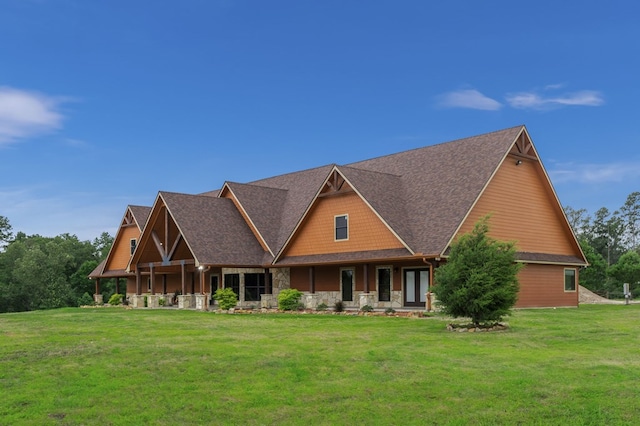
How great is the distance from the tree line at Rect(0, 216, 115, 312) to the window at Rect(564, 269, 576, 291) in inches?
1741

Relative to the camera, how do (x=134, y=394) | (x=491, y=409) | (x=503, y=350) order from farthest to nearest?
(x=503, y=350), (x=134, y=394), (x=491, y=409)

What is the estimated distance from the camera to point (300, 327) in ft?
70.4

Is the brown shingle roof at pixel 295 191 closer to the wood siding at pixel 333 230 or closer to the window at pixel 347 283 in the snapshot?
the wood siding at pixel 333 230

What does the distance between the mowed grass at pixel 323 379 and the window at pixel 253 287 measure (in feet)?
60.1

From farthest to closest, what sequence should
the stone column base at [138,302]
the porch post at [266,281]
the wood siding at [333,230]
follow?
the stone column base at [138,302] → the porch post at [266,281] → the wood siding at [333,230]

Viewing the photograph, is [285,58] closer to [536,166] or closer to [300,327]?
[536,166]

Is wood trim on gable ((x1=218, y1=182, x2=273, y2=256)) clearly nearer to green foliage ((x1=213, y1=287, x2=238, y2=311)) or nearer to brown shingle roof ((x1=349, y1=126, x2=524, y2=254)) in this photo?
green foliage ((x1=213, y1=287, x2=238, y2=311))

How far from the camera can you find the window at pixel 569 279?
117ft

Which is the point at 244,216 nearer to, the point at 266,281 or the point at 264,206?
the point at 264,206

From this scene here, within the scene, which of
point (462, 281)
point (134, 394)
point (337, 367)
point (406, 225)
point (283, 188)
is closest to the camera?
point (134, 394)

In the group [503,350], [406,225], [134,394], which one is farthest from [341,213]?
[134,394]

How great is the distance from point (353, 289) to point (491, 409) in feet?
75.0

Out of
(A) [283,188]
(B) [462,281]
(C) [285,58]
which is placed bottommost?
(B) [462,281]

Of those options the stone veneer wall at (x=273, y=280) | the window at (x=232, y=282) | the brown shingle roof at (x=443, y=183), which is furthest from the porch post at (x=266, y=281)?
the brown shingle roof at (x=443, y=183)
